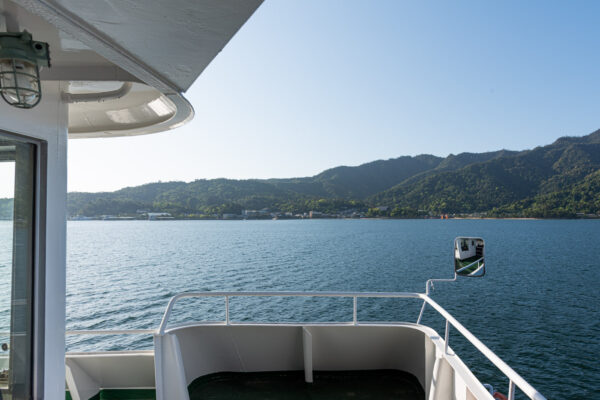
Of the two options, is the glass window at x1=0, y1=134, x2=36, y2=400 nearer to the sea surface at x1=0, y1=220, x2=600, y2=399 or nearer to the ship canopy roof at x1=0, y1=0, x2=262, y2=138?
the ship canopy roof at x1=0, y1=0, x2=262, y2=138

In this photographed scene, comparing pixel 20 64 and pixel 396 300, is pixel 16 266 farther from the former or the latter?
pixel 396 300

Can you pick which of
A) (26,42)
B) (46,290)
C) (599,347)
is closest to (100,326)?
(46,290)

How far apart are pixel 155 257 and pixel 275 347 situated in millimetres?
28912

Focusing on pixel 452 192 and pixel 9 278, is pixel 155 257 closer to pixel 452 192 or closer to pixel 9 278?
pixel 9 278

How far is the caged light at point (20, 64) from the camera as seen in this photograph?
1.20 meters

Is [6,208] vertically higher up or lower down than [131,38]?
lower down

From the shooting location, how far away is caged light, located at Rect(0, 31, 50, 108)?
1201mm

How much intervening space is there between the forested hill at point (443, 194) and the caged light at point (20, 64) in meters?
47.5

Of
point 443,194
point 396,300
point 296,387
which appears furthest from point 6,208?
point 443,194

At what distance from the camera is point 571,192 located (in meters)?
55.3

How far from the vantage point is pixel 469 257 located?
256 cm

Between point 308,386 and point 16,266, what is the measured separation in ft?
8.05

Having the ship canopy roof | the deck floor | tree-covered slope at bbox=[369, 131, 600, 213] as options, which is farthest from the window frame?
tree-covered slope at bbox=[369, 131, 600, 213]

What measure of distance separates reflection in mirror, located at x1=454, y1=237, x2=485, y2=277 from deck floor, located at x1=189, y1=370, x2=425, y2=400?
1.25 meters
